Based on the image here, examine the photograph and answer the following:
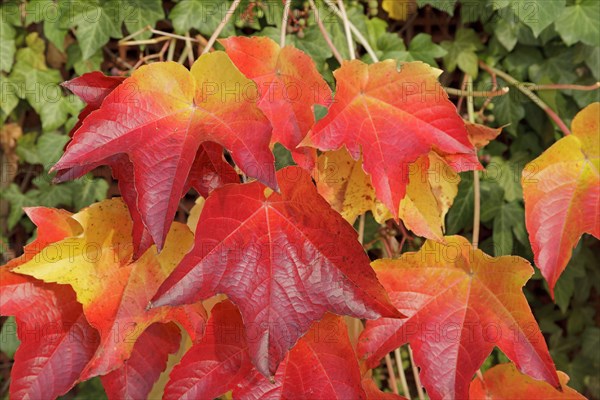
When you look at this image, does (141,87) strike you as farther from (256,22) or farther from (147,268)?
(256,22)

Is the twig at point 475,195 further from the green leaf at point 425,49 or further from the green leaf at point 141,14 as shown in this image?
the green leaf at point 141,14

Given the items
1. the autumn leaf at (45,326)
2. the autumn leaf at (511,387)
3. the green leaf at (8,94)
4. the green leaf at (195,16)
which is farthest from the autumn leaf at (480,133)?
the green leaf at (8,94)

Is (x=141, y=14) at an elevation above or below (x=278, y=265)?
above

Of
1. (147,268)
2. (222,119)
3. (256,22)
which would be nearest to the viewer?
(222,119)

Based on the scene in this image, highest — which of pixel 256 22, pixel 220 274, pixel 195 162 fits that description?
pixel 256 22

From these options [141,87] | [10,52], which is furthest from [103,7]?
[141,87]

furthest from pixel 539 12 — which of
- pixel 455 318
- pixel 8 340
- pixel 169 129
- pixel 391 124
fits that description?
pixel 8 340

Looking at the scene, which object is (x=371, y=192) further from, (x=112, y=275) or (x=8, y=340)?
(x=8, y=340)

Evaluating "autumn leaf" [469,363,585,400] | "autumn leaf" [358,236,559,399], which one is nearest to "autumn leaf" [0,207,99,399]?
"autumn leaf" [358,236,559,399]
